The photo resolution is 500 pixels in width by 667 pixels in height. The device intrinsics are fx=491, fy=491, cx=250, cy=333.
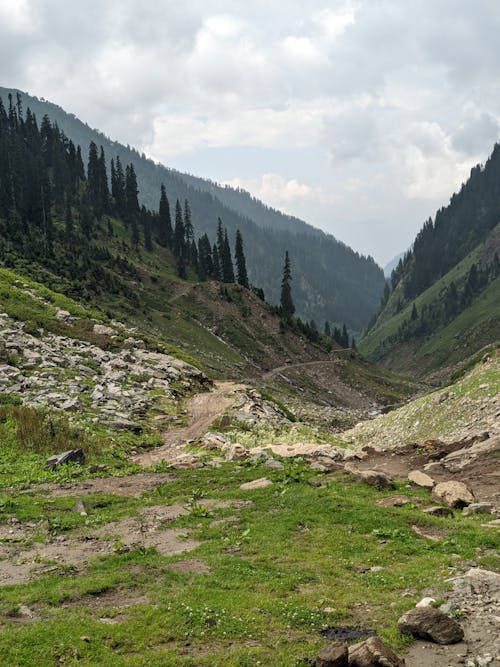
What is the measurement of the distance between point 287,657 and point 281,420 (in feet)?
107

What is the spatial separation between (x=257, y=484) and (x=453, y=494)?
778cm

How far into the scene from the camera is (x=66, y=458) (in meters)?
24.8

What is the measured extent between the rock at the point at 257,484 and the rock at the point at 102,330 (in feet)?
116

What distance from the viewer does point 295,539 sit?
50.5 feet

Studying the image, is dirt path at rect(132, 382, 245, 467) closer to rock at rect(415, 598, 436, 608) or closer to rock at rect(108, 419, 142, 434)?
rock at rect(108, 419, 142, 434)

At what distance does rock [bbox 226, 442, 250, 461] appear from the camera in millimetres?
26547

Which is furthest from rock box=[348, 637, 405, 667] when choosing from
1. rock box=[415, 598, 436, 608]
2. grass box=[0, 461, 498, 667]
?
rock box=[415, 598, 436, 608]

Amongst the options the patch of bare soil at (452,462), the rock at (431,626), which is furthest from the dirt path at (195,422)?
the rock at (431,626)

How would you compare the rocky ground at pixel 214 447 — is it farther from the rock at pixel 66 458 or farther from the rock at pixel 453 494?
the rock at pixel 66 458

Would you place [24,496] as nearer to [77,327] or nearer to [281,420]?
[281,420]

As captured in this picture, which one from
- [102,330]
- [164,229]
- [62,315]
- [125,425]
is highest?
[164,229]

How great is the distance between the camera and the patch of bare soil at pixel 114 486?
21.3m

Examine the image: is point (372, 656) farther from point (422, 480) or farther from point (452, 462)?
point (452, 462)

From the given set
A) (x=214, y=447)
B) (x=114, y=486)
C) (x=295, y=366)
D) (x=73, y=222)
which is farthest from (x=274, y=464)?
(x=73, y=222)
